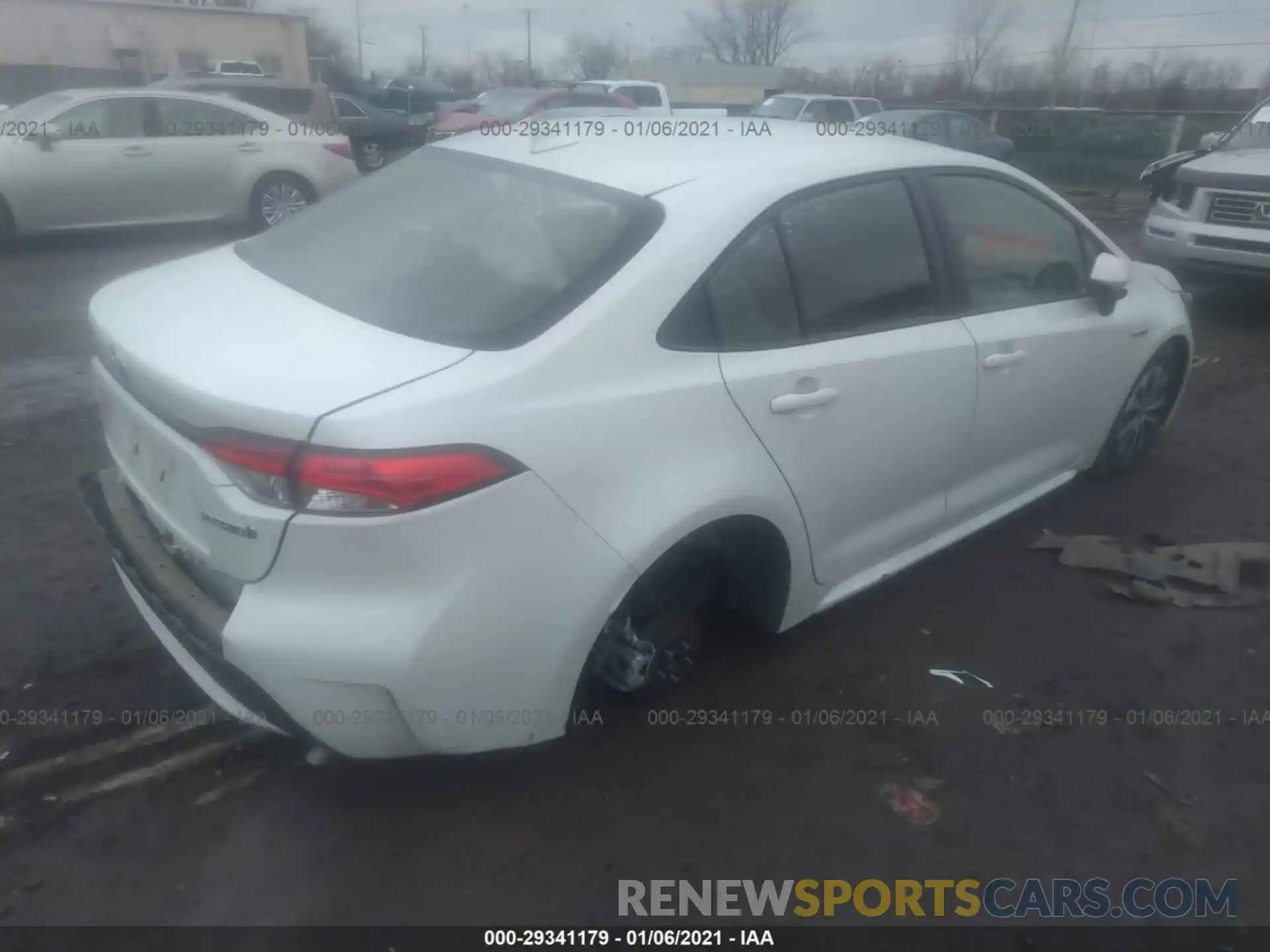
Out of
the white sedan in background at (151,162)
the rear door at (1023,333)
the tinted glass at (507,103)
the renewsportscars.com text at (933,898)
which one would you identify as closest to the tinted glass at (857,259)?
the rear door at (1023,333)

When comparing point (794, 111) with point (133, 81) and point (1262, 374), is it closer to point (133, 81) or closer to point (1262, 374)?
point (1262, 374)

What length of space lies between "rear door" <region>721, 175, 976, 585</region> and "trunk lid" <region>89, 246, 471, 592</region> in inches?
34.7

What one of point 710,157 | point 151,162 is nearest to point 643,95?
point 151,162

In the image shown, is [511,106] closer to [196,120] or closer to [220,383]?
[196,120]

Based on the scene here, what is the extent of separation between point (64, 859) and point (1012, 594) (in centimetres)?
316

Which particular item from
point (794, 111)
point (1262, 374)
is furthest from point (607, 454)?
point (794, 111)

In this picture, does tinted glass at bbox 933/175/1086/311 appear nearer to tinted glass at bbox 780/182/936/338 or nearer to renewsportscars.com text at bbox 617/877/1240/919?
tinted glass at bbox 780/182/936/338

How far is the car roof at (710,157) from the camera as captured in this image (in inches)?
112

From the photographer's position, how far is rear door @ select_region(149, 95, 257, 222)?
9781 millimetres

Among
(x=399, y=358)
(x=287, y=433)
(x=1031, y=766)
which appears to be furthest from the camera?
(x=1031, y=766)

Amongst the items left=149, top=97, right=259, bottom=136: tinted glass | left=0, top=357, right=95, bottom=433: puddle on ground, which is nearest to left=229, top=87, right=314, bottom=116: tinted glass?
left=149, top=97, right=259, bottom=136: tinted glass

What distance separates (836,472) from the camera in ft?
9.61

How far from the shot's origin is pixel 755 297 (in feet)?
9.03

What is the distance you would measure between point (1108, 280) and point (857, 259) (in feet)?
4.12
